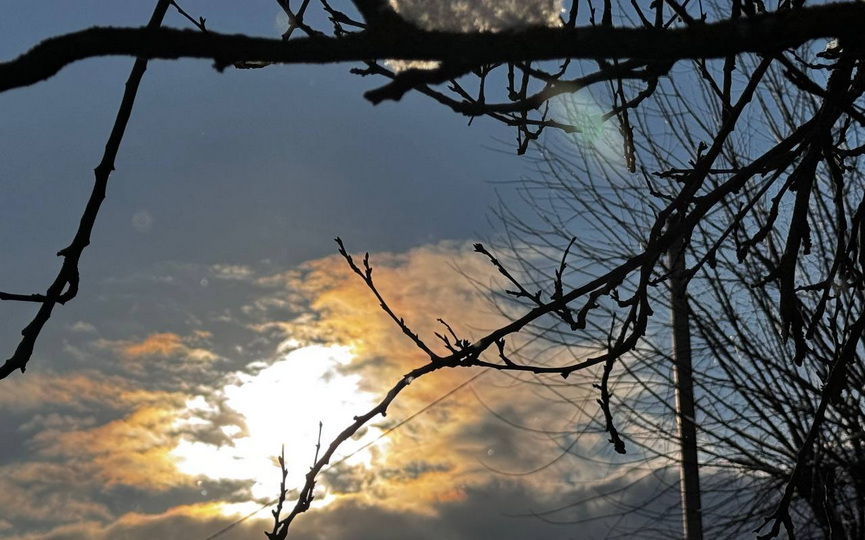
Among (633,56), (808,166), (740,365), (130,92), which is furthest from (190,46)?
(740,365)

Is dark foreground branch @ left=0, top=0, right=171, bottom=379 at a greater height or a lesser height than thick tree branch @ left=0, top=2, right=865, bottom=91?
greater

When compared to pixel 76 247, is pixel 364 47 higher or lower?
lower

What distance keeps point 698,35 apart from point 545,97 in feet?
2.63

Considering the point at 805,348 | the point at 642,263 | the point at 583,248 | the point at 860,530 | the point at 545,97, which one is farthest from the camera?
the point at 583,248

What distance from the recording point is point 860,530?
6.96 metres

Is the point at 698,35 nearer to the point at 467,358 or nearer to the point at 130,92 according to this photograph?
the point at 130,92

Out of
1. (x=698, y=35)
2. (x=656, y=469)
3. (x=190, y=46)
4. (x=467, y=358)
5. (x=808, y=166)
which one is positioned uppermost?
(x=656, y=469)

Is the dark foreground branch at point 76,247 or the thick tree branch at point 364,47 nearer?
the thick tree branch at point 364,47

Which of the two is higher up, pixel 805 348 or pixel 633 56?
pixel 805 348

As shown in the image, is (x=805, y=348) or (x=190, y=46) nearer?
(x=190, y=46)

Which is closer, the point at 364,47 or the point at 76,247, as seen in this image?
the point at 364,47

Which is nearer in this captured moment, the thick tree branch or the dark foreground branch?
→ the thick tree branch

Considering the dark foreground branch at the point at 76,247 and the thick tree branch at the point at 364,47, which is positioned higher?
the dark foreground branch at the point at 76,247

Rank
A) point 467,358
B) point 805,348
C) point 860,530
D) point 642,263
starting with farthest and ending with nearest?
point 860,530
point 805,348
point 642,263
point 467,358
